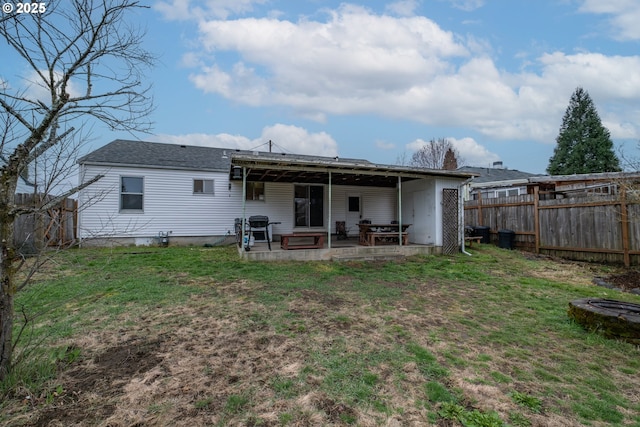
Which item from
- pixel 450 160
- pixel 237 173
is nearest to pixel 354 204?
pixel 237 173

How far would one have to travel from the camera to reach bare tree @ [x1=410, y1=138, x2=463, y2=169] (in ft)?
95.5

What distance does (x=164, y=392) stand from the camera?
7.45 feet

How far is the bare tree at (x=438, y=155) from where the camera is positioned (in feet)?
95.5

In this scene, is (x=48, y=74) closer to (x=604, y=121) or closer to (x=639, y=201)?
(x=639, y=201)

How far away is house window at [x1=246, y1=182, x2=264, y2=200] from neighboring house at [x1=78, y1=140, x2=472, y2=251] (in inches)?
1.5

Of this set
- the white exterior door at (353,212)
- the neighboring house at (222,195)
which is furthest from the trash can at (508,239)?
the white exterior door at (353,212)

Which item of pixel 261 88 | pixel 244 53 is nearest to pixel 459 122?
pixel 261 88

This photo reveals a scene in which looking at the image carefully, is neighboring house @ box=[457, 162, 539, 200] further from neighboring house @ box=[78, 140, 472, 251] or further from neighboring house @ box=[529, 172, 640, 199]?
neighboring house @ box=[78, 140, 472, 251]

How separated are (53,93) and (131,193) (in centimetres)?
918

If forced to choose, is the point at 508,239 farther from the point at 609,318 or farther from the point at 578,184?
the point at 609,318

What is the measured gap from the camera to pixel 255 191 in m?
11.3

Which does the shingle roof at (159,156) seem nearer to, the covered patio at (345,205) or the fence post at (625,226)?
the covered patio at (345,205)

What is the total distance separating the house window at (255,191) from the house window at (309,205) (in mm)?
1336

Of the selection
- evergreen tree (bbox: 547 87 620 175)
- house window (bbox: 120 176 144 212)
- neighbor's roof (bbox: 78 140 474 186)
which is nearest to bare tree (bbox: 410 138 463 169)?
evergreen tree (bbox: 547 87 620 175)
